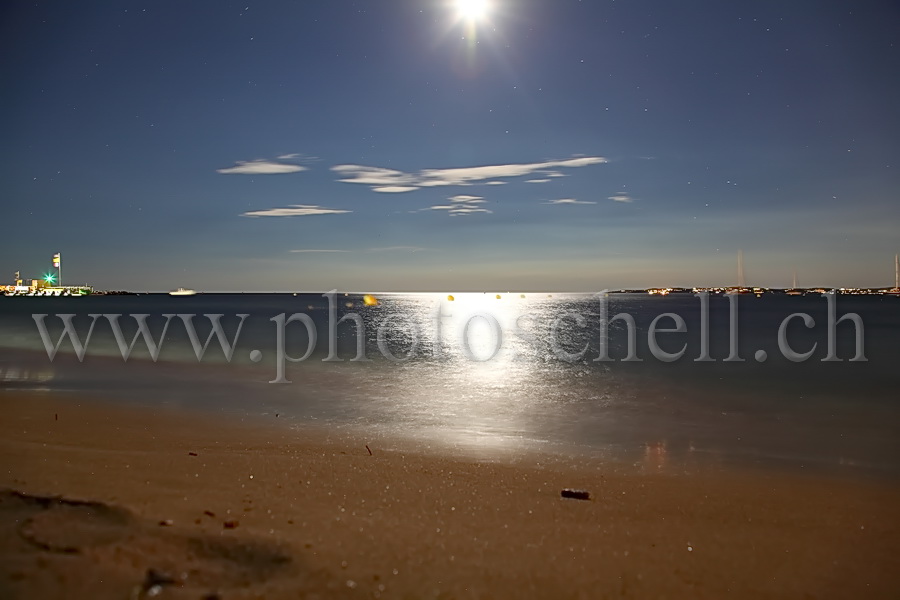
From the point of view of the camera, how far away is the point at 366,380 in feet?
94.6

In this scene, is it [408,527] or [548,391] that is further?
[548,391]

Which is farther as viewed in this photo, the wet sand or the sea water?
the sea water

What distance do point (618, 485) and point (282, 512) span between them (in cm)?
651

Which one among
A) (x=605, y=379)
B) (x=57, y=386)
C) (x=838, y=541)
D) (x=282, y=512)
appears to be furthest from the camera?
(x=605, y=379)

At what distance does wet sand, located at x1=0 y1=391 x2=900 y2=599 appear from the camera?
240 inches

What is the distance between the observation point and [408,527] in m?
7.92

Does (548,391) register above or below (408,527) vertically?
below

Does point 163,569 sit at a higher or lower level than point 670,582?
higher

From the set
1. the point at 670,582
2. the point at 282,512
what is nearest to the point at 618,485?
the point at 670,582

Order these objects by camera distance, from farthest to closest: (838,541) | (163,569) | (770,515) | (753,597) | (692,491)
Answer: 1. (692,491)
2. (770,515)
3. (838,541)
4. (753,597)
5. (163,569)

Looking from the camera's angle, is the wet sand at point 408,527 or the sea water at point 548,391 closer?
the wet sand at point 408,527

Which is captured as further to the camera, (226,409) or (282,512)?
(226,409)

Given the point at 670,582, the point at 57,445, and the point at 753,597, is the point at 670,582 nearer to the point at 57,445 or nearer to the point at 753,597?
the point at 753,597

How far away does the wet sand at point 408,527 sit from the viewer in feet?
20.0
